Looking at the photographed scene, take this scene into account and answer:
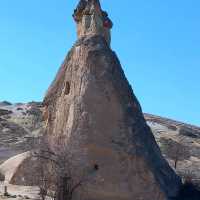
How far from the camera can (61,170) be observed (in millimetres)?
23859

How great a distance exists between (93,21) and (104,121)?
17.2 feet

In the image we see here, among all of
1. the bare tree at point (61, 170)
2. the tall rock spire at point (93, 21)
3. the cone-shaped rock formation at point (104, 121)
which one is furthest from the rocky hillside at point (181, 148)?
the bare tree at point (61, 170)

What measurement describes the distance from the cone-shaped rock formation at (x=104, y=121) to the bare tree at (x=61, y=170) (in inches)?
12.6

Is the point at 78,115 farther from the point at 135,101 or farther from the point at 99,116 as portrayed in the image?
the point at 135,101

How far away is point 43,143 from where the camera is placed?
2588 cm

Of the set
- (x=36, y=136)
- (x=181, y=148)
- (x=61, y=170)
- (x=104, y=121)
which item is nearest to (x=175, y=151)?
(x=181, y=148)

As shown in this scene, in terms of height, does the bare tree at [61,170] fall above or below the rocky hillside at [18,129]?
below

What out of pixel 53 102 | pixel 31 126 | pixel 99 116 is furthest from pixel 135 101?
pixel 31 126

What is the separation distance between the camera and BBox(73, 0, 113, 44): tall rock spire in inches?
1112

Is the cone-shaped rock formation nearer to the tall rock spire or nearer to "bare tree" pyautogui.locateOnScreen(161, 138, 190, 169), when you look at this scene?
the tall rock spire

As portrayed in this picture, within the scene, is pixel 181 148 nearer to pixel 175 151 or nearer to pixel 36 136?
pixel 175 151

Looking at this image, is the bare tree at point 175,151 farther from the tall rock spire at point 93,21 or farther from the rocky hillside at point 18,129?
the tall rock spire at point 93,21

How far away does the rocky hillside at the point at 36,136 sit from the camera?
41.4 metres

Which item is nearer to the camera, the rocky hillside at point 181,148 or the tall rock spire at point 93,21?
the tall rock spire at point 93,21
